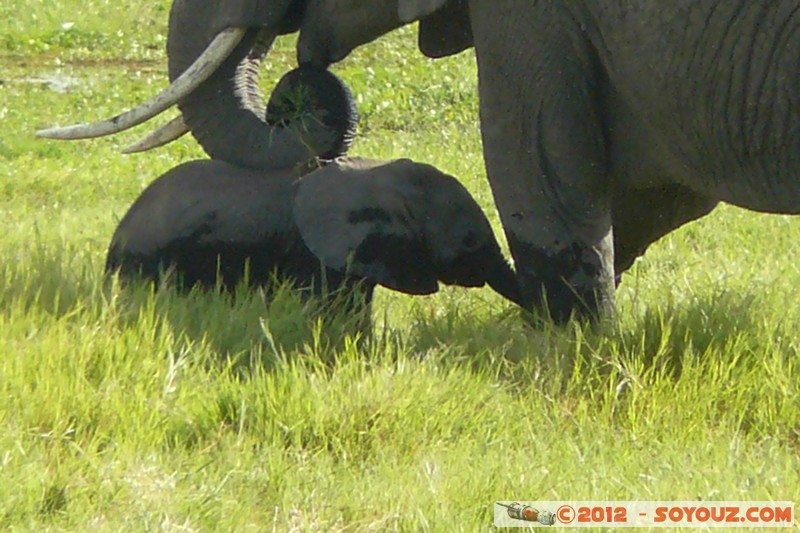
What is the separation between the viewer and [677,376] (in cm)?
448

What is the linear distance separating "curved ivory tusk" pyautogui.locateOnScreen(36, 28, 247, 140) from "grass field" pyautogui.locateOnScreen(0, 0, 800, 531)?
1.70 feet

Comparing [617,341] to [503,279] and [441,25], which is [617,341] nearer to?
[503,279]

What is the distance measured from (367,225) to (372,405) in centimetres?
119

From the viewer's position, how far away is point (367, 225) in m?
5.01

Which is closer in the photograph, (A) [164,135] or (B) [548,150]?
(B) [548,150]

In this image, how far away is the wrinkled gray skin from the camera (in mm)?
4145

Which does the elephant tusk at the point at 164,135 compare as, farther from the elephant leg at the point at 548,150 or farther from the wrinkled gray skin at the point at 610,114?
the elephant leg at the point at 548,150

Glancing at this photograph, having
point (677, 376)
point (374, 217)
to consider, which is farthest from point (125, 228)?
point (677, 376)

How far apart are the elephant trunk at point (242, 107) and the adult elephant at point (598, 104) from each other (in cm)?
1

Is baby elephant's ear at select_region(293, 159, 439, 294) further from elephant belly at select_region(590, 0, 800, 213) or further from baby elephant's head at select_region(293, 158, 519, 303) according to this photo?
elephant belly at select_region(590, 0, 800, 213)

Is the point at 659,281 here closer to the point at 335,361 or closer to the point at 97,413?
the point at 335,361

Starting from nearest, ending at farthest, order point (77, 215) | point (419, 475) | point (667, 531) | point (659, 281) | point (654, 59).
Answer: point (667, 531)
point (419, 475)
point (654, 59)
point (659, 281)
point (77, 215)

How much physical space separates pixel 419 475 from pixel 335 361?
0.98 meters

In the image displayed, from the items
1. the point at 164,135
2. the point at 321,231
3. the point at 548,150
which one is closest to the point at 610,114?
the point at 548,150
